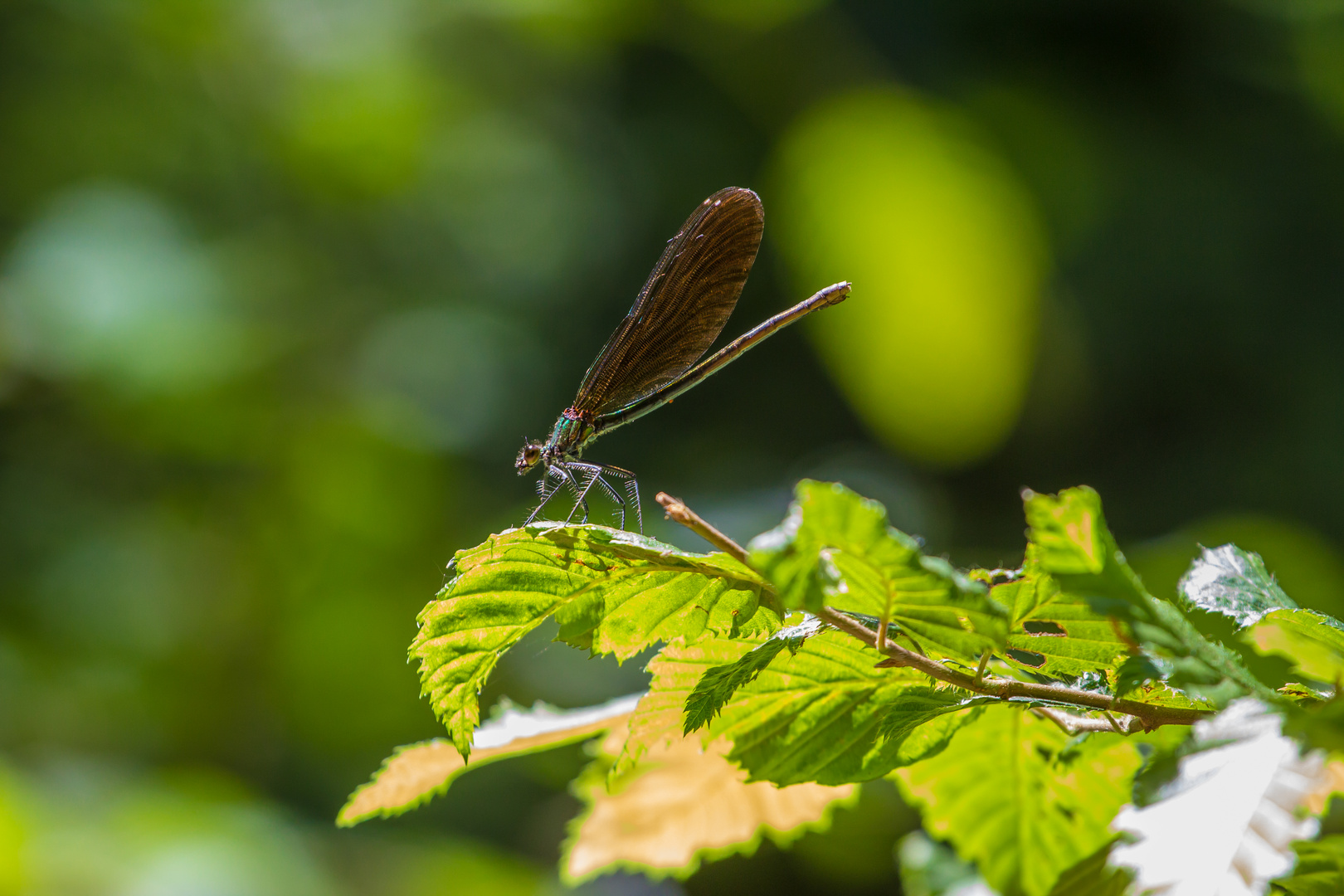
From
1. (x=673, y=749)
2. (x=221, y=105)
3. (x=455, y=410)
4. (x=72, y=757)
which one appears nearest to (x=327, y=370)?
(x=455, y=410)

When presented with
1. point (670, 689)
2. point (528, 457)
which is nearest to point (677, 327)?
point (528, 457)

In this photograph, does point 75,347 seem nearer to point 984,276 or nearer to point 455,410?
point 455,410

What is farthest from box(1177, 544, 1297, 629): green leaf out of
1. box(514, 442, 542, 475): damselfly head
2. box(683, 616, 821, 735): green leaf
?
box(514, 442, 542, 475): damselfly head

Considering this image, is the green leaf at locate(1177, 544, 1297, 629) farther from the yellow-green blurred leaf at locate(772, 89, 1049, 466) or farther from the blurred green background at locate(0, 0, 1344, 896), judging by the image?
the yellow-green blurred leaf at locate(772, 89, 1049, 466)

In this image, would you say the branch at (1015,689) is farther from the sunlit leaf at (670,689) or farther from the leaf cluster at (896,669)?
the sunlit leaf at (670,689)

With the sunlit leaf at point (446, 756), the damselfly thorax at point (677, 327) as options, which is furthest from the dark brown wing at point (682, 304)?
the sunlit leaf at point (446, 756)
